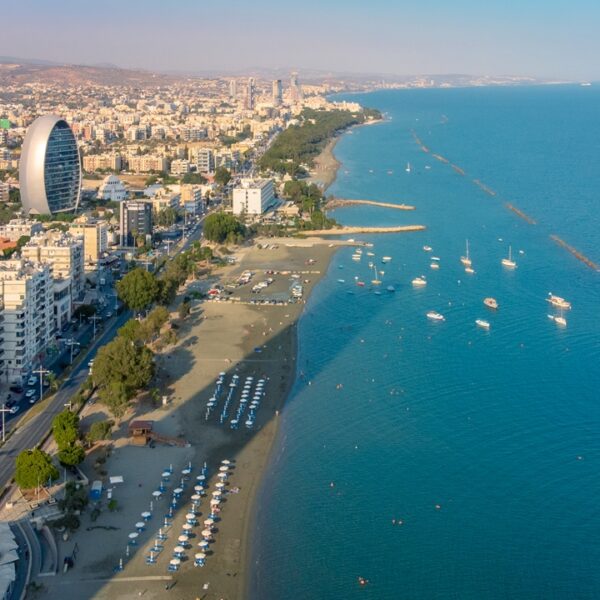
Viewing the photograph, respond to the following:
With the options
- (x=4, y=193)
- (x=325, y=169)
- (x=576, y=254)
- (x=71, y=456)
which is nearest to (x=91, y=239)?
(x=4, y=193)

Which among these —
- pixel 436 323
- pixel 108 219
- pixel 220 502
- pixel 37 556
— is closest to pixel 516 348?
pixel 436 323

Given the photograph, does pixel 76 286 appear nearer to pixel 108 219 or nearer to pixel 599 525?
pixel 108 219

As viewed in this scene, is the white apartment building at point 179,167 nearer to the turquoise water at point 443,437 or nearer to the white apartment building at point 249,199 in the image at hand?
the white apartment building at point 249,199

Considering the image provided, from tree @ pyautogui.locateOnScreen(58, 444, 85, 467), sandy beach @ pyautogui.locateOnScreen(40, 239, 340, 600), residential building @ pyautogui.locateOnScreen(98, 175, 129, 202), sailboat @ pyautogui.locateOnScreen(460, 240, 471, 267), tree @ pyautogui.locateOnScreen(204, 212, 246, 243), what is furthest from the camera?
residential building @ pyautogui.locateOnScreen(98, 175, 129, 202)

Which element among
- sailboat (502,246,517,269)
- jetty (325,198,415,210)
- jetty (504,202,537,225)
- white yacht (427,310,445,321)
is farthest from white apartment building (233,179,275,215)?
white yacht (427,310,445,321)

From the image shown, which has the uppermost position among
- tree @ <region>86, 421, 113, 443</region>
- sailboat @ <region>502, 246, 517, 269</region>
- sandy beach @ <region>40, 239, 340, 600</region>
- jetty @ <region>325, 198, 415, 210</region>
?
jetty @ <region>325, 198, 415, 210</region>

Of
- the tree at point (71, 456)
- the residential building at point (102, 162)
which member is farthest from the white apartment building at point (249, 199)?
the tree at point (71, 456)

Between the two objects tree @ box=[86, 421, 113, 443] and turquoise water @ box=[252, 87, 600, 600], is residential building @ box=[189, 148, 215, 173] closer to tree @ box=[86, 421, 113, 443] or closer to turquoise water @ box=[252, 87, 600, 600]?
turquoise water @ box=[252, 87, 600, 600]

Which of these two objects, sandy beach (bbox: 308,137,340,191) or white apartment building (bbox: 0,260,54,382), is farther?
sandy beach (bbox: 308,137,340,191)
